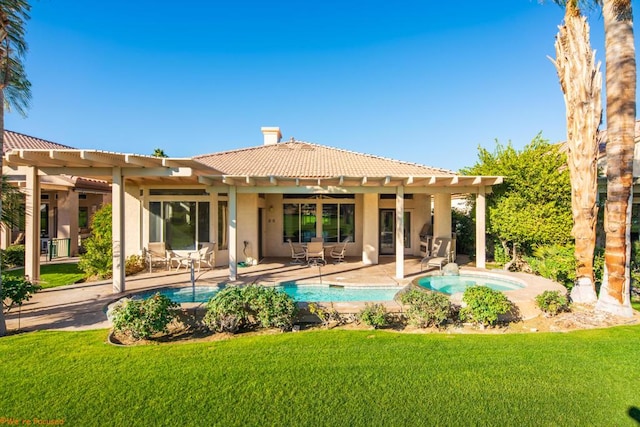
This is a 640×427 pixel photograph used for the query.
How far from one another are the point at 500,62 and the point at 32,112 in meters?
18.8

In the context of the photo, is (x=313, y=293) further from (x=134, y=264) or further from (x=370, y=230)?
(x=134, y=264)

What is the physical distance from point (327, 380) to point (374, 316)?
233cm

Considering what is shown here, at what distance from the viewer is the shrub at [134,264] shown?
1224 centimetres

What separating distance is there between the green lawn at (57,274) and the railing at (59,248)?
2.03m

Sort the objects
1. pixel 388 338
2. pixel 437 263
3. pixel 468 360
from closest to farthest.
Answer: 1. pixel 468 360
2. pixel 388 338
3. pixel 437 263

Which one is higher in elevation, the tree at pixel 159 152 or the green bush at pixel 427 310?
the tree at pixel 159 152

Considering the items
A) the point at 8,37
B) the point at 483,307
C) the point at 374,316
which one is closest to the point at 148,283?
the point at 8,37

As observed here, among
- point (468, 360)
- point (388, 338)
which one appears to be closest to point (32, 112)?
point (388, 338)

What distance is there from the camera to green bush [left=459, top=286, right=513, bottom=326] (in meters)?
6.67

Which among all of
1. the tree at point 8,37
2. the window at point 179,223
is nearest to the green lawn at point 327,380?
the tree at point 8,37

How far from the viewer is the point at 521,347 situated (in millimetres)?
5723

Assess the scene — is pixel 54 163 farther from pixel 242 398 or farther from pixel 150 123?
pixel 150 123

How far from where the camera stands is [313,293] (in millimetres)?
9898

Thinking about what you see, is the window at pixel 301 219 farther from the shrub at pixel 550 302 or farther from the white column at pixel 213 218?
the shrub at pixel 550 302
